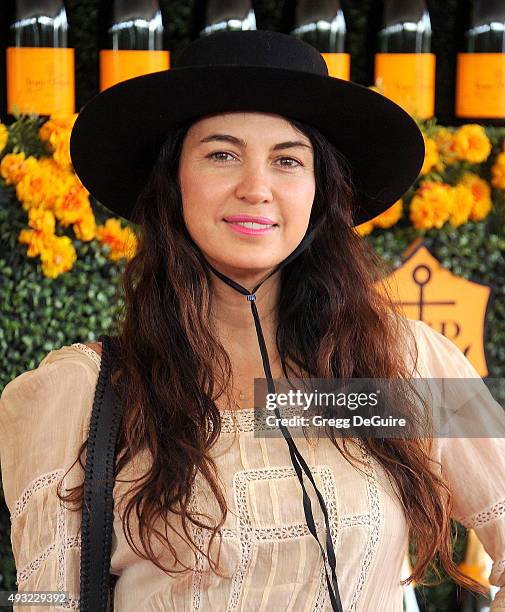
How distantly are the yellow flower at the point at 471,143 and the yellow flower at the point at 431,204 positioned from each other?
8cm

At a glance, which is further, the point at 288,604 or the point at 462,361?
the point at 462,361

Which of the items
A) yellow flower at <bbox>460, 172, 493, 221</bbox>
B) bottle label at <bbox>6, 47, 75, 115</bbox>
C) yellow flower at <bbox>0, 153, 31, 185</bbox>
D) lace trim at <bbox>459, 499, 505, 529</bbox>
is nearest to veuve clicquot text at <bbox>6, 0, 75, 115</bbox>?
bottle label at <bbox>6, 47, 75, 115</bbox>

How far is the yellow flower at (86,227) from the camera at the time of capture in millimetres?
1979

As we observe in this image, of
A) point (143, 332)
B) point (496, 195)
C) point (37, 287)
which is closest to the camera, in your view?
point (143, 332)

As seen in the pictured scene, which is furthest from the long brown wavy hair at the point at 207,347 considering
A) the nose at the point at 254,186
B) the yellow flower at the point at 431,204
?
the yellow flower at the point at 431,204

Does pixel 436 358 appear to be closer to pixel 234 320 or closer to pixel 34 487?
pixel 234 320

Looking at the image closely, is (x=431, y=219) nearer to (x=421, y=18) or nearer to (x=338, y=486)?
(x=421, y=18)

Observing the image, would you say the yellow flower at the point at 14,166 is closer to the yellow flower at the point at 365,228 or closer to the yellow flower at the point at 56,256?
the yellow flower at the point at 56,256

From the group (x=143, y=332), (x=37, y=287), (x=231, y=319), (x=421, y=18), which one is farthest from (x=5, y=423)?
(x=421, y=18)

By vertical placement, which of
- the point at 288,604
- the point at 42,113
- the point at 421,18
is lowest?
the point at 288,604

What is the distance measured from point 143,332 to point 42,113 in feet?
3.20

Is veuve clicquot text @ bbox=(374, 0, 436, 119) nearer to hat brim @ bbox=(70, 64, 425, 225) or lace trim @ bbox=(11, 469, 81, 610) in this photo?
hat brim @ bbox=(70, 64, 425, 225)

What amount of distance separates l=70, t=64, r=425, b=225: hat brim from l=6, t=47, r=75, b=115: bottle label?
28.8 inches

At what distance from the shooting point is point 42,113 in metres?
2.04
